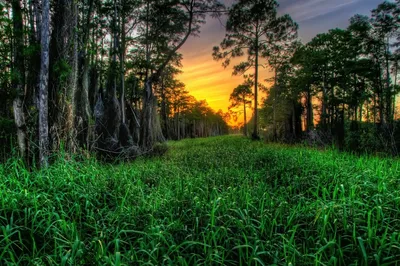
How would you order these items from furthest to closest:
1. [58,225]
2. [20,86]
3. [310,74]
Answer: [310,74]
[20,86]
[58,225]

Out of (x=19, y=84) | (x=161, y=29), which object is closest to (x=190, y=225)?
(x=19, y=84)

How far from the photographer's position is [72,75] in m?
5.47

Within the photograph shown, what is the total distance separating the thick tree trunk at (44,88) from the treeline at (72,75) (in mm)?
19

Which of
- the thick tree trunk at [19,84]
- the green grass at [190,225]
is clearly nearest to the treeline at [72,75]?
the thick tree trunk at [19,84]

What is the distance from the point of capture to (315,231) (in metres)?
2.44

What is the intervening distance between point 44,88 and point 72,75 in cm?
81

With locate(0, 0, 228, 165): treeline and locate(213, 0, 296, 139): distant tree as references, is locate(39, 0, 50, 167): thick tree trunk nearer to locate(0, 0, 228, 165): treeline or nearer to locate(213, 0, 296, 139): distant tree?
locate(0, 0, 228, 165): treeline

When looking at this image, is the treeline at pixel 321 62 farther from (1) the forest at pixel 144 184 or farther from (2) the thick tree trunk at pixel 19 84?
(2) the thick tree trunk at pixel 19 84

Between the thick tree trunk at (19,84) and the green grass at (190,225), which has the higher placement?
the thick tree trunk at (19,84)

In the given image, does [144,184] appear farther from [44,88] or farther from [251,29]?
[251,29]

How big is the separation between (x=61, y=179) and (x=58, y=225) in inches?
60.4

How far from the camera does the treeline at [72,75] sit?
16.5ft

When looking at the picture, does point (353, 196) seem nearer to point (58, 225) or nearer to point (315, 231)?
point (315, 231)

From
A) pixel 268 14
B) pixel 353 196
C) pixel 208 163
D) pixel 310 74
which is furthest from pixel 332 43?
pixel 353 196
